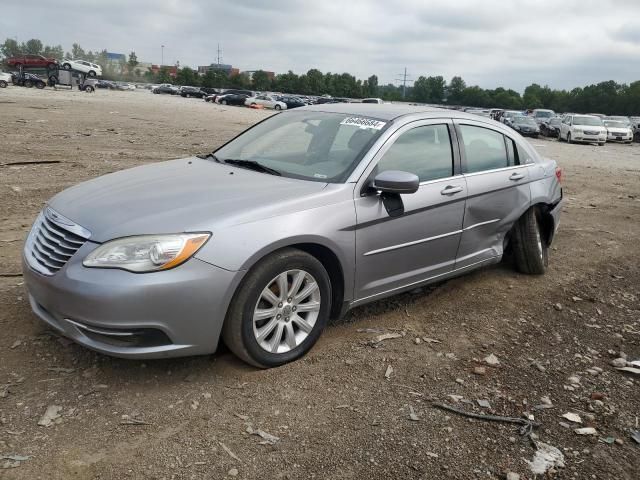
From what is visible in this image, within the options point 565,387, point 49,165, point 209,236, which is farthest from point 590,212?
point 49,165

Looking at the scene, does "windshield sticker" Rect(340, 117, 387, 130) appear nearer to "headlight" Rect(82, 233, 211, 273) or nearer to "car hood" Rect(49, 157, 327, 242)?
"car hood" Rect(49, 157, 327, 242)

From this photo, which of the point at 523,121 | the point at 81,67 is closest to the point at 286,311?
the point at 523,121

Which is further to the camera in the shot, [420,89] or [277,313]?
[420,89]

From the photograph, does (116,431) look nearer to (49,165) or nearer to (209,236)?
(209,236)

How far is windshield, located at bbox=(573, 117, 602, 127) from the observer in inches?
1145

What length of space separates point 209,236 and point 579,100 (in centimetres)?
9936

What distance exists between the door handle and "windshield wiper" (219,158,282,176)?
1.29 m

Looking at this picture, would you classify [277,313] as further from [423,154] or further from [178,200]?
[423,154]

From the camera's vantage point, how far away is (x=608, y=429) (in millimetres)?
3105

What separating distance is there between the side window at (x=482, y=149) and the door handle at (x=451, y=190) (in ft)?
0.77

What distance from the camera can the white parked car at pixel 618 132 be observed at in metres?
31.5

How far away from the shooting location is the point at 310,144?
428 centimetres

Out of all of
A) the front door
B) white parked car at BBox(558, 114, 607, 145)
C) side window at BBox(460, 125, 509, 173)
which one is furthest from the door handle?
white parked car at BBox(558, 114, 607, 145)

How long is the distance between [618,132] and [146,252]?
3409cm
